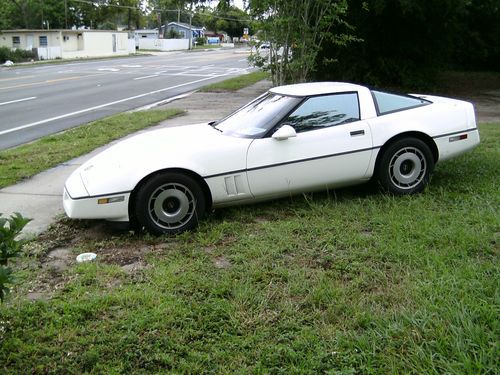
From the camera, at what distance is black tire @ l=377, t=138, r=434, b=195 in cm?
564

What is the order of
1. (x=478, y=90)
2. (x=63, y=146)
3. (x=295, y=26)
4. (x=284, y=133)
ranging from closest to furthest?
1. (x=284, y=133)
2. (x=63, y=146)
3. (x=295, y=26)
4. (x=478, y=90)

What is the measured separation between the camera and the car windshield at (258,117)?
215 inches

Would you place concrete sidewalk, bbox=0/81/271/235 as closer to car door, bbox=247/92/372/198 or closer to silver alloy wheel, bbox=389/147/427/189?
car door, bbox=247/92/372/198

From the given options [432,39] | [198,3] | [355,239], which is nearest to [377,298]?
[355,239]

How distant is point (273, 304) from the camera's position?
3.52 meters

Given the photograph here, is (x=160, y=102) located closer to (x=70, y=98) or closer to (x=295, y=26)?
(x=70, y=98)

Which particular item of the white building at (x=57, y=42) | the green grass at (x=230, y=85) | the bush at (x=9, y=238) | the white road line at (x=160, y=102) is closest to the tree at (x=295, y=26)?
the white road line at (x=160, y=102)

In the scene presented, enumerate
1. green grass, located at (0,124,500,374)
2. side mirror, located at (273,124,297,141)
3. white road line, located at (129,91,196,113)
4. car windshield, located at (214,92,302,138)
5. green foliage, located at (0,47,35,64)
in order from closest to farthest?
1. green grass, located at (0,124,500,374)
2. side mirror, located at (273,124,297,141)
3. car windshield, located at (214,92,302,138)
4. white road line, located at (129,91,196,113)
5. green foliage, located at (0,47,35,64)

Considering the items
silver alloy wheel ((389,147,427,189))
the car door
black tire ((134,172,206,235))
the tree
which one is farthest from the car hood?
the tree

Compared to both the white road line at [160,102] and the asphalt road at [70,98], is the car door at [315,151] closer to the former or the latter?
the asphalt road at [70,98]

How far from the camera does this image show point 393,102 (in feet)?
19.4

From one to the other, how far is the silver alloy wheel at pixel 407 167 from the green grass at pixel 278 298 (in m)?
0.47

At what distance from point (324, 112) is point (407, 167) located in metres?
1.07

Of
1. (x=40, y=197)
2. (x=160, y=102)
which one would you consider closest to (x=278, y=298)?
(x=40, y=197)
